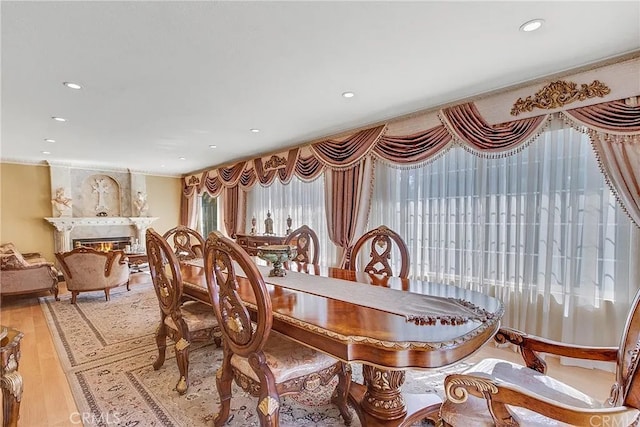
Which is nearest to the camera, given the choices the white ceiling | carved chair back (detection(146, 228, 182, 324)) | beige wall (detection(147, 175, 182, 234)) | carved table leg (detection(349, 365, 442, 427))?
carved table leg (detection(349, 365, 442, 427))

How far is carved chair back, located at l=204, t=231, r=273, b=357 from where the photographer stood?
4.15 ft

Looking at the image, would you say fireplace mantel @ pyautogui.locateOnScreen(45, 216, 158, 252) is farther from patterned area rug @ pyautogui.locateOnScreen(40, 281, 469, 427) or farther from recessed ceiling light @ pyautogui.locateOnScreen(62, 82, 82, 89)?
recessed ceiling light @ pyautogui.locateOnScreen(62, 82, 82, 89)

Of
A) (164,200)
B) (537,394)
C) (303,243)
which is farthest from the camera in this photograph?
(164,200)

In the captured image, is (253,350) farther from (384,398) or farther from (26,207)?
(26,207)

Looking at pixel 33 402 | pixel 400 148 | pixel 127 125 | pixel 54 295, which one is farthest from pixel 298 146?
pixel 54 295

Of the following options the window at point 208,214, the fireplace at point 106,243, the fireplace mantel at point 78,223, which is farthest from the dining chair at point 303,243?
the fireplace at point 106,243

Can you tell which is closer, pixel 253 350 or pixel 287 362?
pixel 253 350

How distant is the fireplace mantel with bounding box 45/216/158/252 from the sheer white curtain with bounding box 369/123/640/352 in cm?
565

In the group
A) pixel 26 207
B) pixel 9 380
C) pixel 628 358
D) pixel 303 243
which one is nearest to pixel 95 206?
pixel 26 207

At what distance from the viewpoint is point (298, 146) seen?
454 cm

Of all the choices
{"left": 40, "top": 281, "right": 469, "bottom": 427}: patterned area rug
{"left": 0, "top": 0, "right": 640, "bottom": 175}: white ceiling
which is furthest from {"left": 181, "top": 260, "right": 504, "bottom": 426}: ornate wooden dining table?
{"left": 0, "top": 0, "right": 640, "bottom": 175}: white ceiling

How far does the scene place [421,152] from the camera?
311 centimetres

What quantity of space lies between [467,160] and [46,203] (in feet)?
24.0

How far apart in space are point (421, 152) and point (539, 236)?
4.15ft
